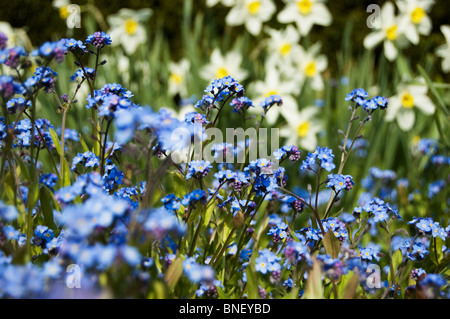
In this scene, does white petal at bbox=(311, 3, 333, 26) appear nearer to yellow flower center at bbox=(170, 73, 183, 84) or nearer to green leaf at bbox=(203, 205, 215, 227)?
yellow flower center at bbox=(170, 73, 183, 84)

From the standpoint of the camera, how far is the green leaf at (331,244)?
119 cm

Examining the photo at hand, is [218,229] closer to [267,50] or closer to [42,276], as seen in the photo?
[42,276]

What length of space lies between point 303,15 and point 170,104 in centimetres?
102

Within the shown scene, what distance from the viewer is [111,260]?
2.54 feet

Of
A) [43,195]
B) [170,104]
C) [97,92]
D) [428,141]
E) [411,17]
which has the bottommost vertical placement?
[43,195]

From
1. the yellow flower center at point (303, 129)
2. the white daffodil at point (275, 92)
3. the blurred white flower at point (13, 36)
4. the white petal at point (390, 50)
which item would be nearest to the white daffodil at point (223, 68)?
the white daffodil at point (275, 92)

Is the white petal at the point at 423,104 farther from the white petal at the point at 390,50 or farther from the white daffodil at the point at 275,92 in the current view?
the white daffodil at the point at 275,92

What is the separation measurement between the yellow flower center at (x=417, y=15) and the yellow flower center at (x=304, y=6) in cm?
61

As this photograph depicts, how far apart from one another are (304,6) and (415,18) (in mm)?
658

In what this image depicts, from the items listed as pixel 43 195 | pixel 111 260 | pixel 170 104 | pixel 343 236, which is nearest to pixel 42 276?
pixel 111 260

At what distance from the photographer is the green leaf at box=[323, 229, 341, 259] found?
1.19 m

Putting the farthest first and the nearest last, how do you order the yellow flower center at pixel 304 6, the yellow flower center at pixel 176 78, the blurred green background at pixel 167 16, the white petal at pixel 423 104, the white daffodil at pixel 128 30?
1. the blurred green background at pixel 167 16
2. the yellow flower center at pixel 176 78
3. the white daffodil at pixel 128 30
4. the yellow flower center at pixel 304 6
5. the white petal at pixel 423 104

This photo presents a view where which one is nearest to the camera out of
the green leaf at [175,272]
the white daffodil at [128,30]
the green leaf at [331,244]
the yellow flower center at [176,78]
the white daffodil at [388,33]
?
the green leaf at [175,272]

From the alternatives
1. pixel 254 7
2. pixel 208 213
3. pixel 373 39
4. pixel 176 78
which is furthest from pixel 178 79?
pixel 208 213
